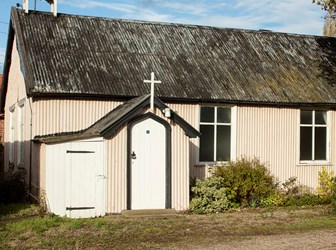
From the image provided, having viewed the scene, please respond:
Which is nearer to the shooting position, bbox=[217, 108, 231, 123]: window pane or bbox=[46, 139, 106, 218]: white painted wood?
bbox=[46, 139, 106, 218]: white painted wood

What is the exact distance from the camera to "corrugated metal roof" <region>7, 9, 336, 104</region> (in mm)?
19516

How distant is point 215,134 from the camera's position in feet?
68.0

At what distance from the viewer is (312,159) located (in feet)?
73.1

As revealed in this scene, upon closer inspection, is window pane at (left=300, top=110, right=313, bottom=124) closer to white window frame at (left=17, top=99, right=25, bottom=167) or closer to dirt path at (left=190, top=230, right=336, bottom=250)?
dirt path at (left=190, top=230, right=336, bottom=250)

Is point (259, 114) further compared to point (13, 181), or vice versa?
point (259, 114)

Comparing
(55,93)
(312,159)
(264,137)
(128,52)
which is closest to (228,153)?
(264,137)

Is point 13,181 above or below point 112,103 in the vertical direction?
below

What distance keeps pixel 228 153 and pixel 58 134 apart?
19.4 ft

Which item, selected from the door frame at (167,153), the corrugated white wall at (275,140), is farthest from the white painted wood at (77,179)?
the corrugated white wall at (275,140)

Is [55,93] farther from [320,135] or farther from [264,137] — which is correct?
[320,135]

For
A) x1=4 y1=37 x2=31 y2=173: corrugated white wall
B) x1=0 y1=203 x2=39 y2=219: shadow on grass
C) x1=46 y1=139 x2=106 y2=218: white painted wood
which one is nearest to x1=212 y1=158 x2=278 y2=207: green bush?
x1=46 y1=139 x2=106 y2=218: white painted wood

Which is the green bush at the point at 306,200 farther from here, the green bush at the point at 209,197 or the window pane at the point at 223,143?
the green bush at the point at 209,197

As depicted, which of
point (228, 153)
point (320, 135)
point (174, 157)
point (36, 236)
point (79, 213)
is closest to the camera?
point (36, 236)

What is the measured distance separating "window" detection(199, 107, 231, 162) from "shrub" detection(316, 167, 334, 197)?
334 cm
